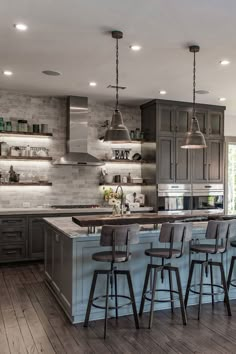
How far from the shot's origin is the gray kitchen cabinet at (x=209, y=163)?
23.4ft

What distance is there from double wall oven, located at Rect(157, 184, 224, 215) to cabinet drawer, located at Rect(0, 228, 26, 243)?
8.45 ft

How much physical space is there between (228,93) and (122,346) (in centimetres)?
491

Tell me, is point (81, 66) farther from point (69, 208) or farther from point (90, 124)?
point (69, 208)

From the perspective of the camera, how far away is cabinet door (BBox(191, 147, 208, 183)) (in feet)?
23.4

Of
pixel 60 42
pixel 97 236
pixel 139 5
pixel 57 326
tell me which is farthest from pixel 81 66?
pixel 57 326

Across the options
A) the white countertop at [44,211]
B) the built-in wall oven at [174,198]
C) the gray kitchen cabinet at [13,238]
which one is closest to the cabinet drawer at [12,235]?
the gray kitchen cabinet at [13,238]

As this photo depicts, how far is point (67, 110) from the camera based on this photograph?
673 cm

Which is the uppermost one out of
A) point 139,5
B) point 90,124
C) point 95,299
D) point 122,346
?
point 139,5

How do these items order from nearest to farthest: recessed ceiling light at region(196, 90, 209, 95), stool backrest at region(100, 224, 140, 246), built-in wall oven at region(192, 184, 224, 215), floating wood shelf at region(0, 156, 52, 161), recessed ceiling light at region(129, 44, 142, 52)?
stool backrest at region(100, 224, 140, 246) < recessed ceiling light at region(129, 44, 142, 52) < recessed ceiling light at region(196, 90, 209, 95) < floating wood shelf at region(0, 156, 52, 161) < built-in wall oven at region(192, 184, 224, 215)

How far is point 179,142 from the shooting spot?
275 inches

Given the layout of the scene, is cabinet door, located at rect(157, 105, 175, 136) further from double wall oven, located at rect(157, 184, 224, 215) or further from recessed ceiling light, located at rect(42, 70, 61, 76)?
recessed ceiling light, located at rect(42, 70, 61, 76)

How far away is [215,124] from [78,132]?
9.71ft

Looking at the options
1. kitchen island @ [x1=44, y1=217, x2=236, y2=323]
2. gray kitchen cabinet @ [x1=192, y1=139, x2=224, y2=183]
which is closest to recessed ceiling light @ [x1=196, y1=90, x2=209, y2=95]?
gray kitchen cabinet @ [x1=192, y1=139, x2=224, y2=183]

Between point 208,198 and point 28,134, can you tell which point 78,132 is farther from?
point 208,198
